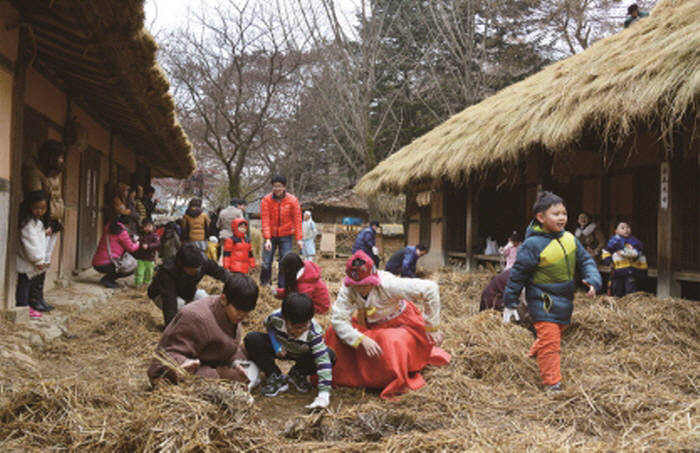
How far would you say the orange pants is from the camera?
3.38 m

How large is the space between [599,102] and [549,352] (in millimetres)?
3437

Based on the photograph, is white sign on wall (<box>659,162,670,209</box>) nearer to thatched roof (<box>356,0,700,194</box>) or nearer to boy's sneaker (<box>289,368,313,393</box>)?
thatched roof (<box>356,0,700,194</box>)

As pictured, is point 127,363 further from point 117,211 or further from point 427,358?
point 117,211

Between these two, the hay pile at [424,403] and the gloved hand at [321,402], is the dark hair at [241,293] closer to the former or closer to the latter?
the hay pile at [424,403]

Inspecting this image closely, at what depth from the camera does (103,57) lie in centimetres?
435

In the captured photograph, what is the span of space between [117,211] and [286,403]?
563 cm

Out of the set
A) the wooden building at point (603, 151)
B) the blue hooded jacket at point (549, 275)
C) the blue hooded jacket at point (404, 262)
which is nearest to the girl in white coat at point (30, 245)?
the blue hooded jacket at point (549, 275)

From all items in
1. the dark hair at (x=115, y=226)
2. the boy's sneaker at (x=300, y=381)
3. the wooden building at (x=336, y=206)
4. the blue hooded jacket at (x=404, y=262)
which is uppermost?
the wooden building at (x=336, y=206)

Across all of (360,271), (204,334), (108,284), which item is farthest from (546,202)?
(108,284)

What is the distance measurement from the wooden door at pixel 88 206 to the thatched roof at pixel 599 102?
5449mm

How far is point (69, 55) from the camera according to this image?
4.91 m

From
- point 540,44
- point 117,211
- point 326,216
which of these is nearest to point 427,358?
point 117,211

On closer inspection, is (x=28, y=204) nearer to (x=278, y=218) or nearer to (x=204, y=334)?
(x=204, y=334)

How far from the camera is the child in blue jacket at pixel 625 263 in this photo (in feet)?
20.9
